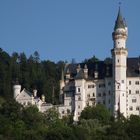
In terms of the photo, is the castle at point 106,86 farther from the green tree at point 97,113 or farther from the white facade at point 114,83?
the green tree at point 97,113

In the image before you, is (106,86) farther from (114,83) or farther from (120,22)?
(120,22)

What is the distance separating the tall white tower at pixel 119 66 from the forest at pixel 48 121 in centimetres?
248

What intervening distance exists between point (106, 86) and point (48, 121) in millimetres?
10088

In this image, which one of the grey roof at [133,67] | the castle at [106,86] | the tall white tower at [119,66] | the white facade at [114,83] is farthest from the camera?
the grey roof at [133,67]

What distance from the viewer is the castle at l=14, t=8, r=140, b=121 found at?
113 m

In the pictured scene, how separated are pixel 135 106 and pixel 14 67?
30.1 metres

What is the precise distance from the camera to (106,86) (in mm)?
115250

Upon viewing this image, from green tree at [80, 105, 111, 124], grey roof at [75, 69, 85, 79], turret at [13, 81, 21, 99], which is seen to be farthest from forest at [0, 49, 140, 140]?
grey roof at [75, 69, 85, 79]

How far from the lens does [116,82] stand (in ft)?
371

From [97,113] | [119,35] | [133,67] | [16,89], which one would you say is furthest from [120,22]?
[16,89]

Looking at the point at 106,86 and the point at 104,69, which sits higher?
the point at 104,69

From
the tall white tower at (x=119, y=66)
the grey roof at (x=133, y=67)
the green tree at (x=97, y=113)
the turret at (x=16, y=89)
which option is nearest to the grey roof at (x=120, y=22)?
the tall white tower at (x=119, y=66)

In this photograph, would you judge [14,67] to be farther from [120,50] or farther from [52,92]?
[120,50]

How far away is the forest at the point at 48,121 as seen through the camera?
101 metres
